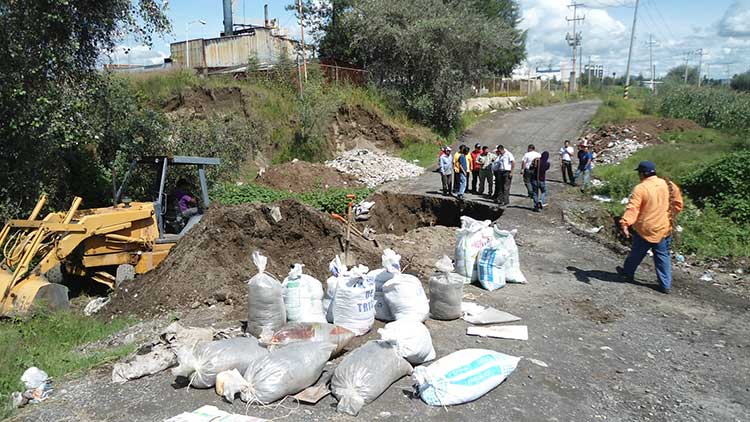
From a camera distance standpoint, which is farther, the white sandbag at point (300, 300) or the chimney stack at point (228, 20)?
the chimney stack at point (228, 20)

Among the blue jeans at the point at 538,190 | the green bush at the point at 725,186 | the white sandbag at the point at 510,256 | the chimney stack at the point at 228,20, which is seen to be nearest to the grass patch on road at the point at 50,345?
the white sandbag at the point at 510,256

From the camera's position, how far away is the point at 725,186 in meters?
12.2

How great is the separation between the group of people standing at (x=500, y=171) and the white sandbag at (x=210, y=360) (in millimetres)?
9087

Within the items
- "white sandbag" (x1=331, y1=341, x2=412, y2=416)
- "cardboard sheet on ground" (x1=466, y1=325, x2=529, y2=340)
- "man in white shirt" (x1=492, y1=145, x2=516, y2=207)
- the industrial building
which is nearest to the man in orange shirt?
"cardboard sheet on ground" (x1=466, y1=325, x2=529, y2=340)

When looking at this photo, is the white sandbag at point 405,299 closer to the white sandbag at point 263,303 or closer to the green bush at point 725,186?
the white sandbag at point 263,303

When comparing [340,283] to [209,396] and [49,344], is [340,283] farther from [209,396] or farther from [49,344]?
[49,344]

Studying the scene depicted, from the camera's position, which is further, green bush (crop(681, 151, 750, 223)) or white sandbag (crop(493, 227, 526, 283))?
green bush (crop(681, 151, 750, 223))

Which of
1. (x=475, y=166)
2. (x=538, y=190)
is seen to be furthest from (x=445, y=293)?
(x=475, y=166)

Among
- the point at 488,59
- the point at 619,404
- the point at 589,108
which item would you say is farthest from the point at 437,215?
the point at 589,108

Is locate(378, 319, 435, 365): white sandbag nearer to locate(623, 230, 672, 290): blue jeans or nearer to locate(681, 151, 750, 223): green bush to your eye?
locate(623, 230, 672, 290): blue jeans

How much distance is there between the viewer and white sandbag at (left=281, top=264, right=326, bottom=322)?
5531 mm

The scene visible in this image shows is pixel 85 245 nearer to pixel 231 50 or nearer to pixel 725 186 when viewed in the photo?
pixel 725 186

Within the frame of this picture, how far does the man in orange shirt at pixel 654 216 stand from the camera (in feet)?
22.7

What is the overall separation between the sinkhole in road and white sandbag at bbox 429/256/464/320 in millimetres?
7475
